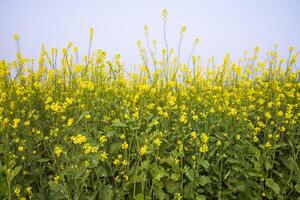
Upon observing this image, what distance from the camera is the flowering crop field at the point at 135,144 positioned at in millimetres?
2533

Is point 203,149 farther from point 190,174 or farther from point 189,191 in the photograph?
point 189,191

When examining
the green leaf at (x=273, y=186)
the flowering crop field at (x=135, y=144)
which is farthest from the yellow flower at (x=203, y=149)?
the green leaf at (x=273, y=186)

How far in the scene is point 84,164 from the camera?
7.95 feet

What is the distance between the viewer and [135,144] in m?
2.77

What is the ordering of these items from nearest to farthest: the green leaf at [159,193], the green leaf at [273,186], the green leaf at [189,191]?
the green leaf at [159,193] < the green leaf at [189,191] < the green leaf at [273,186]

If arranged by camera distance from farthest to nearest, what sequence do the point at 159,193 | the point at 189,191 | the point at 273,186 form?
the point at 273,186 → the point at 189,191 → the point at 159,193

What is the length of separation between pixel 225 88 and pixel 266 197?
170 centimetres

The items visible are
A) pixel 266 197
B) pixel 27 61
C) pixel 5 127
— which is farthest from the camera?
pixel 27 61

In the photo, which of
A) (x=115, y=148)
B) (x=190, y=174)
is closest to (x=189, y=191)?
(x=190, y=174)

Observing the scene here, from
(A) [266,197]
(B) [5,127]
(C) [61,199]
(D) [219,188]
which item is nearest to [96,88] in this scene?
(B) [5,127]

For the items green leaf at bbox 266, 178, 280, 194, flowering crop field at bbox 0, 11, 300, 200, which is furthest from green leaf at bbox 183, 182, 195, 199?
green leaf at bbox 266, 178, 280, 194

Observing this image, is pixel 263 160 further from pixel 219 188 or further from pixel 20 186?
pixel 20 186

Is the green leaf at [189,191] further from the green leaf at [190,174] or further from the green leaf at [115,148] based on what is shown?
the green leaf at [115,148]

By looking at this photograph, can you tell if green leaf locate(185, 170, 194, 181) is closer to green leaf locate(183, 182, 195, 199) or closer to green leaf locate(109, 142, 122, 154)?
green leaf locate(183, 182, 195, 199)
